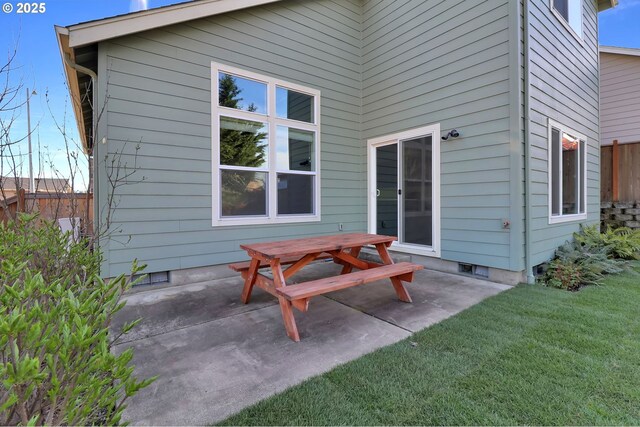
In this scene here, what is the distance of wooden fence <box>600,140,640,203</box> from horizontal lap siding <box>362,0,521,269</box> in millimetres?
5530

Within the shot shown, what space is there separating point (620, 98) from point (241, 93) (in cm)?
979

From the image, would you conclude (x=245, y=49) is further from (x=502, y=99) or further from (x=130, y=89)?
(x=502, y=99)

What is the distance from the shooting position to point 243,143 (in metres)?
4.54

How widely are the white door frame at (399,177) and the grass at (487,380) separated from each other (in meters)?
2.06

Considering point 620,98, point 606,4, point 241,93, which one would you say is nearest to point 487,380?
point 241,93

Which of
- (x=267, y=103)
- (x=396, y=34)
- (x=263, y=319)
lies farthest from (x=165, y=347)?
(x=396, y=34)

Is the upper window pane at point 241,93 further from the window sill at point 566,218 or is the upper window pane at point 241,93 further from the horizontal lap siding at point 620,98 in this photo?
the horizontal lap siding at point 620,98

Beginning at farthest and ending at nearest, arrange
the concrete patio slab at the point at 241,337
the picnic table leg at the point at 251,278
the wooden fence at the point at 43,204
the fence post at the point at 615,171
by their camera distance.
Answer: the fence post at the point at 615,171, the wooden fence at the point at 43,204, the picnic table leg at the point at 251,278, the concrete patio slab at the point at 241,337

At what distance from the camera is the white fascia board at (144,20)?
330cm

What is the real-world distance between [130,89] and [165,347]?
122 inches

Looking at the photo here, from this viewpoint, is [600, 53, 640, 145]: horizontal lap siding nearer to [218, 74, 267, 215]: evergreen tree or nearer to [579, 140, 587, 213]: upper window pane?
[579, 140, 587, 213]: upper window pane

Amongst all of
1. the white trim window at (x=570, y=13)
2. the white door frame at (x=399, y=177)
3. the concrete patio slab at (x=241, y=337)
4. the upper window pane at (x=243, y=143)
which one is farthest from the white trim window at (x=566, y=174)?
the upper window pane at (x=243, y=143)

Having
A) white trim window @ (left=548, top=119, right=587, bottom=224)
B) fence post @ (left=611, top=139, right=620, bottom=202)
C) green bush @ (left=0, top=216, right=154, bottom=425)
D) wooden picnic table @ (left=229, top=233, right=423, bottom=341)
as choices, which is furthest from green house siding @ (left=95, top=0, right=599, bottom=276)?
fence post @ (left=611, top=139, right=620, bottom=202)

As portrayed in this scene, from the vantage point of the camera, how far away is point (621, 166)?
7.22 m
